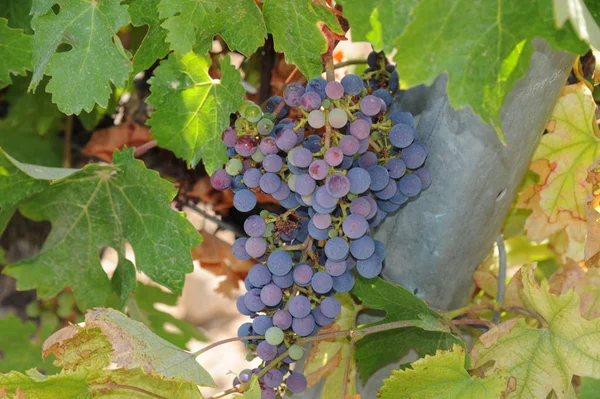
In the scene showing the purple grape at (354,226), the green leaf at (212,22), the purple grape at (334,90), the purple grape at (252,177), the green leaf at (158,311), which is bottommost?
the green leaf at (158,311)

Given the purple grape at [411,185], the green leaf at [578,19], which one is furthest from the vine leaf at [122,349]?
the green leaf at [578,19]

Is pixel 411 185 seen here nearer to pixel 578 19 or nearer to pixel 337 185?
pixel 337 185

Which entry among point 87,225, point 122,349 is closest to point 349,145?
point 122,349

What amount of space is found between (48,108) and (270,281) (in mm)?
719

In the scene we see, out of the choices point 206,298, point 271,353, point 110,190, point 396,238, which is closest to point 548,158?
point 396,238

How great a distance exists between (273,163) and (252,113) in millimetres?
70

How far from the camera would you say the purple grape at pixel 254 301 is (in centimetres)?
85

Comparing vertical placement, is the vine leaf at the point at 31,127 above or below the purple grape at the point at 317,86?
below

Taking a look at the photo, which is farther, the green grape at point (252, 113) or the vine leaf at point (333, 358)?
the vine leaf at point (333, 358)

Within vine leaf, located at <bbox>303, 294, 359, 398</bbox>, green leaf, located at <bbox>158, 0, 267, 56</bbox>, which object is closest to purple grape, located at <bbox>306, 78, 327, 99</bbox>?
green leaf, located at <bbox>158, 0, 267, 56</bbox>

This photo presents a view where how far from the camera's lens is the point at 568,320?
0.84 meters

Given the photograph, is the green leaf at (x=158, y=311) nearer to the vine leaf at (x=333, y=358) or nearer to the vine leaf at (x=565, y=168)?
the vine leaf at (x=333, y=358)

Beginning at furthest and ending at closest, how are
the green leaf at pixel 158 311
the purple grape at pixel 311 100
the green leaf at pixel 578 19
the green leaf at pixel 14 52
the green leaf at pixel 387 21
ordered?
the green leaf at pixel 158 311
the green leaf at pixel 14 52
the purple grape at pixel 311 100
the green leaf at pixel 387 21
the green leaf at pixel 578 19

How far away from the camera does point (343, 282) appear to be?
841mm
